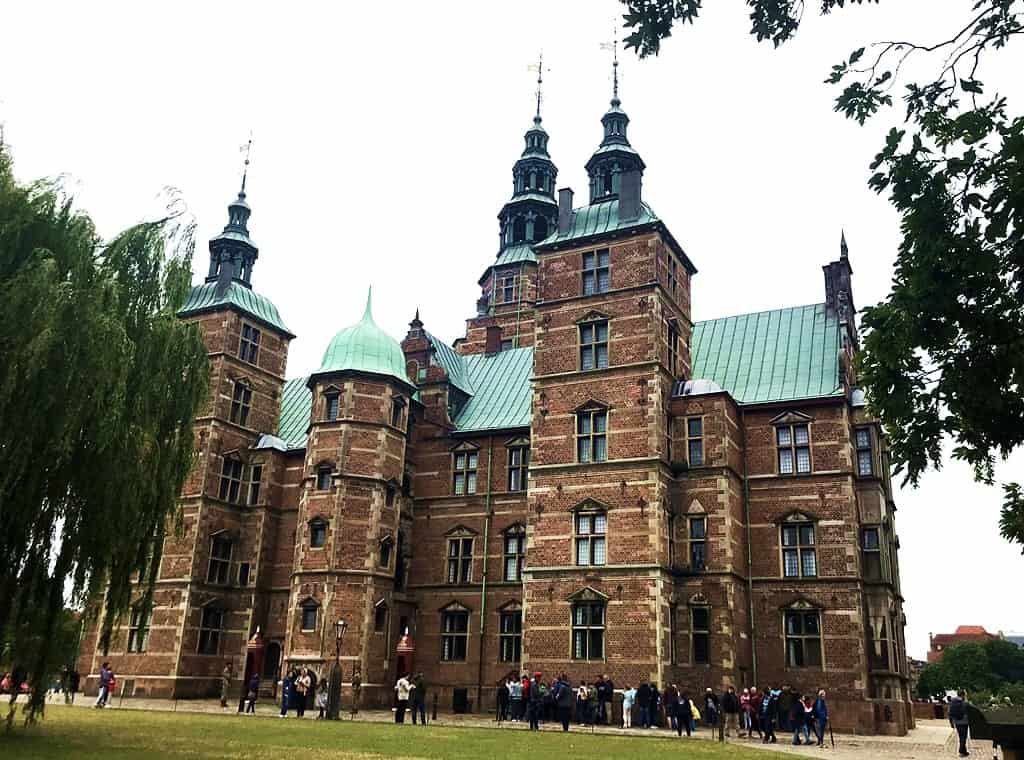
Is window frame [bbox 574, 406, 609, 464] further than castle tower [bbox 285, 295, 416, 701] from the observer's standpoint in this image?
No

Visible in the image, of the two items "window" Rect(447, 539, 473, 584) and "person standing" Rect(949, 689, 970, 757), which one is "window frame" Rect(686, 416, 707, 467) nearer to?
"window" Rect(447, 539, 473, 584)

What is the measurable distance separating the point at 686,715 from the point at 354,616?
14.5m

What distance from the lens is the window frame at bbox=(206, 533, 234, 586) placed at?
38.3 metres

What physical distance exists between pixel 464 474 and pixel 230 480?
429 inches

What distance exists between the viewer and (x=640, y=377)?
3141 cm

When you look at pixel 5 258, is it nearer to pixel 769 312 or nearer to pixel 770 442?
pixel 770 442

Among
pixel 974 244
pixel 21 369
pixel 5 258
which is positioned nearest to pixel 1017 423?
pixel 974 244

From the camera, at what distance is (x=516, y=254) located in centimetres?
6019

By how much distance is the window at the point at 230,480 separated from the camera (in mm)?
39812

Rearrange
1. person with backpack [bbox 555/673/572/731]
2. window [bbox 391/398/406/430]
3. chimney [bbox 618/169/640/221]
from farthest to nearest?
window [bbox 391/398/406/430] < chimney [bbox 618/169/640/221] < person with backpack [bbox 555/673/572/731]

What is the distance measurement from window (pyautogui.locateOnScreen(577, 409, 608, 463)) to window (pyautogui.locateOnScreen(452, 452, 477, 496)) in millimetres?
7749

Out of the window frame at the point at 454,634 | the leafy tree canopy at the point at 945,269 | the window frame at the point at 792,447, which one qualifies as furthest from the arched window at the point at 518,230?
the leafy tree canopy at the point at 945,269

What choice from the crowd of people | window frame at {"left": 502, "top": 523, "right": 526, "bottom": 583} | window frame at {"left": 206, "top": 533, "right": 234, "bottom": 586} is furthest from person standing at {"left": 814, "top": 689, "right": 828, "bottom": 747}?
window frame at {"left": 206, "top": 533, "right": 234, "bottom": 586}

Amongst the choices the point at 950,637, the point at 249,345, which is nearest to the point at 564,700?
the point at 249,345
